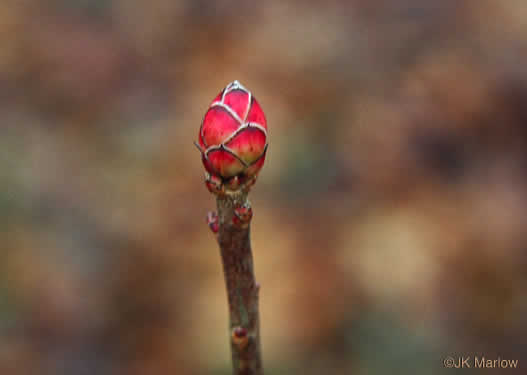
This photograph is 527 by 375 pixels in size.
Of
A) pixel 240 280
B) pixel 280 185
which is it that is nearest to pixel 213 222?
pixel 240 280

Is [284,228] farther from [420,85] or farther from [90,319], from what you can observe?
[420,85]

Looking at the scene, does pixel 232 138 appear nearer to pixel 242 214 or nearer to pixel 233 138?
pixel 233 138

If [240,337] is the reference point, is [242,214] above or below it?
above

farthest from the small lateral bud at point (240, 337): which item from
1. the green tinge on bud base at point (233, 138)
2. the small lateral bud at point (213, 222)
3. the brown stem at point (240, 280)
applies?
the green tinge on bud base at point (233, 138)

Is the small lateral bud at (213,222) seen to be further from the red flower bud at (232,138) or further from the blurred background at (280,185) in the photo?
the blurred background at (280,185)

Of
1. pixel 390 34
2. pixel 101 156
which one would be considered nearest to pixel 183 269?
pixel 101 156

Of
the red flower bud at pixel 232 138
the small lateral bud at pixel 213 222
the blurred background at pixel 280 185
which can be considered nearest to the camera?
the red flower bud at pixel 232 138

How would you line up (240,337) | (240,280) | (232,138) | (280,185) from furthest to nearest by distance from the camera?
(280,185) → (240,337) → (240,280) → (232,138)
